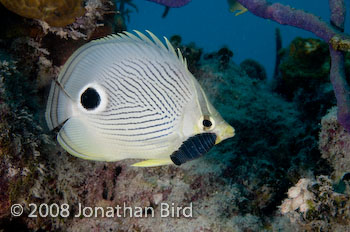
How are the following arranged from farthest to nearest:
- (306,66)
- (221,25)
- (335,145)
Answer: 1. (221,25)
2. (306,66)
3. (335,145)

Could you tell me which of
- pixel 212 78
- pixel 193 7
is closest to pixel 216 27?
pixel 193 7

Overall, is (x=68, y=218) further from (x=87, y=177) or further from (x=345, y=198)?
(x=345, y=198)

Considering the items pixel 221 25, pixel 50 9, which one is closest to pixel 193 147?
pixel 50 9

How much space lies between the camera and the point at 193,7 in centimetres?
11206

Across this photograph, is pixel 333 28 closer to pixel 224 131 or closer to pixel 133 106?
pixel 224 131

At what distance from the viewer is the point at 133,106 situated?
1400 millimetres

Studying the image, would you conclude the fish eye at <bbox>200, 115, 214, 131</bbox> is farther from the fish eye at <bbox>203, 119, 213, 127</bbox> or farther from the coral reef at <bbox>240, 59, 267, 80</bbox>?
the coral reef at <bbox>240, 59, 267, 80</bbox>

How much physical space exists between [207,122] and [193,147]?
0.15 metres

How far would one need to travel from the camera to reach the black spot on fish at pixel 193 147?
4.42ft

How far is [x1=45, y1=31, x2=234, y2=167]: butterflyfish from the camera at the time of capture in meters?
1.36

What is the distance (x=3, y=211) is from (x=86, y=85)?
1.45m

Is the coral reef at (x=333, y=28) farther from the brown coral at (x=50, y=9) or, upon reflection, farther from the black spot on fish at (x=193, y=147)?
the black spot on fish at (x=193, y=147)

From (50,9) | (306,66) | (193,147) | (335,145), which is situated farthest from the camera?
(306,66)

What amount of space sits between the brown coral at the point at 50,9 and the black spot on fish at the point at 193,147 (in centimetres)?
219
